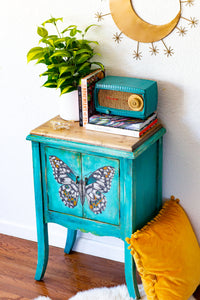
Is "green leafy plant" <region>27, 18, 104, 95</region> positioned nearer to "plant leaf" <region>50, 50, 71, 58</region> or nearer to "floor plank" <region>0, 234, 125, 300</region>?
"plant leaf" <region>50, 50, 71, 58</region>

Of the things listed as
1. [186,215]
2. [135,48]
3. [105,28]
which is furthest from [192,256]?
[105,28]

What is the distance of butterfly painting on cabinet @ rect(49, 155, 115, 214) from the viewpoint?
228cm

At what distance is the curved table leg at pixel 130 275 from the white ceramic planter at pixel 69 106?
695mm

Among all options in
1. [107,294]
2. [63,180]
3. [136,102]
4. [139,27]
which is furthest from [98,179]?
[139,27]

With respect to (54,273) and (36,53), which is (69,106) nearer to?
(36,53)

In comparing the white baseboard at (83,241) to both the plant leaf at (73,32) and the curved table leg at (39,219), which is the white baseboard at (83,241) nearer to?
the curved table leg at (39,219)

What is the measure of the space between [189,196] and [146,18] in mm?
934

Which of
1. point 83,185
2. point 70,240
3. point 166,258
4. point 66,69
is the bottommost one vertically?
point 70,240

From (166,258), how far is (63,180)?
63cm

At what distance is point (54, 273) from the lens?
2.74m

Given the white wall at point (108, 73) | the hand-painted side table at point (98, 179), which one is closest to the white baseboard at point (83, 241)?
the white wall at point (108, 73)

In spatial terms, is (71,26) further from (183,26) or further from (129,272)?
(129,272)

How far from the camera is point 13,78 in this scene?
2766 mm

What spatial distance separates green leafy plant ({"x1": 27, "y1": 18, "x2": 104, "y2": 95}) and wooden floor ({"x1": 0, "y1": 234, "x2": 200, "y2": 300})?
1052 mm
